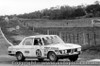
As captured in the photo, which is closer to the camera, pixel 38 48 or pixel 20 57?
pixel 38 48

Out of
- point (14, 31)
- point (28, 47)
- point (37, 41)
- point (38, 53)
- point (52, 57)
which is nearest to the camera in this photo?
point (52, 57)

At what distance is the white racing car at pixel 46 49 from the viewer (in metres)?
21.8

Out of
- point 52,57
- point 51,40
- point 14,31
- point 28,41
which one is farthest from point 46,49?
point 14,31

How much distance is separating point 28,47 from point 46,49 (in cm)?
169

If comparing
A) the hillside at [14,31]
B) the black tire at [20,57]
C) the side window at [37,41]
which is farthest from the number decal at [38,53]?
the hillside at [14,31]

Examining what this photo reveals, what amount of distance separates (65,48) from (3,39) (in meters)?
17.2

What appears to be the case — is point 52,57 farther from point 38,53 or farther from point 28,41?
point 28,41

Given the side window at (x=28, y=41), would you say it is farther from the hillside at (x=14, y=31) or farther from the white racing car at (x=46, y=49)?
the hillside at (x=14, y=31)

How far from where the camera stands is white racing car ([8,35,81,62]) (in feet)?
71.7

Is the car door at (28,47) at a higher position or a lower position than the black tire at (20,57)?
higher

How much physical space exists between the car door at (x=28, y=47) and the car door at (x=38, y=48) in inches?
12.9

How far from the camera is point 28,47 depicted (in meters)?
23.8

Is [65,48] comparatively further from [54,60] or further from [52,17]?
[52,17]

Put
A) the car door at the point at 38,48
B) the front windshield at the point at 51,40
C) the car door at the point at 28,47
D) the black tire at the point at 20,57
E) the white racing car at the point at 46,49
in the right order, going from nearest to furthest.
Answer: the white racing car at the point at 46,49, the car door at the point at 38,48, the front windshield at the point at 51,40, the car door at the point at 28,47, the black tire at the point at 20,57
